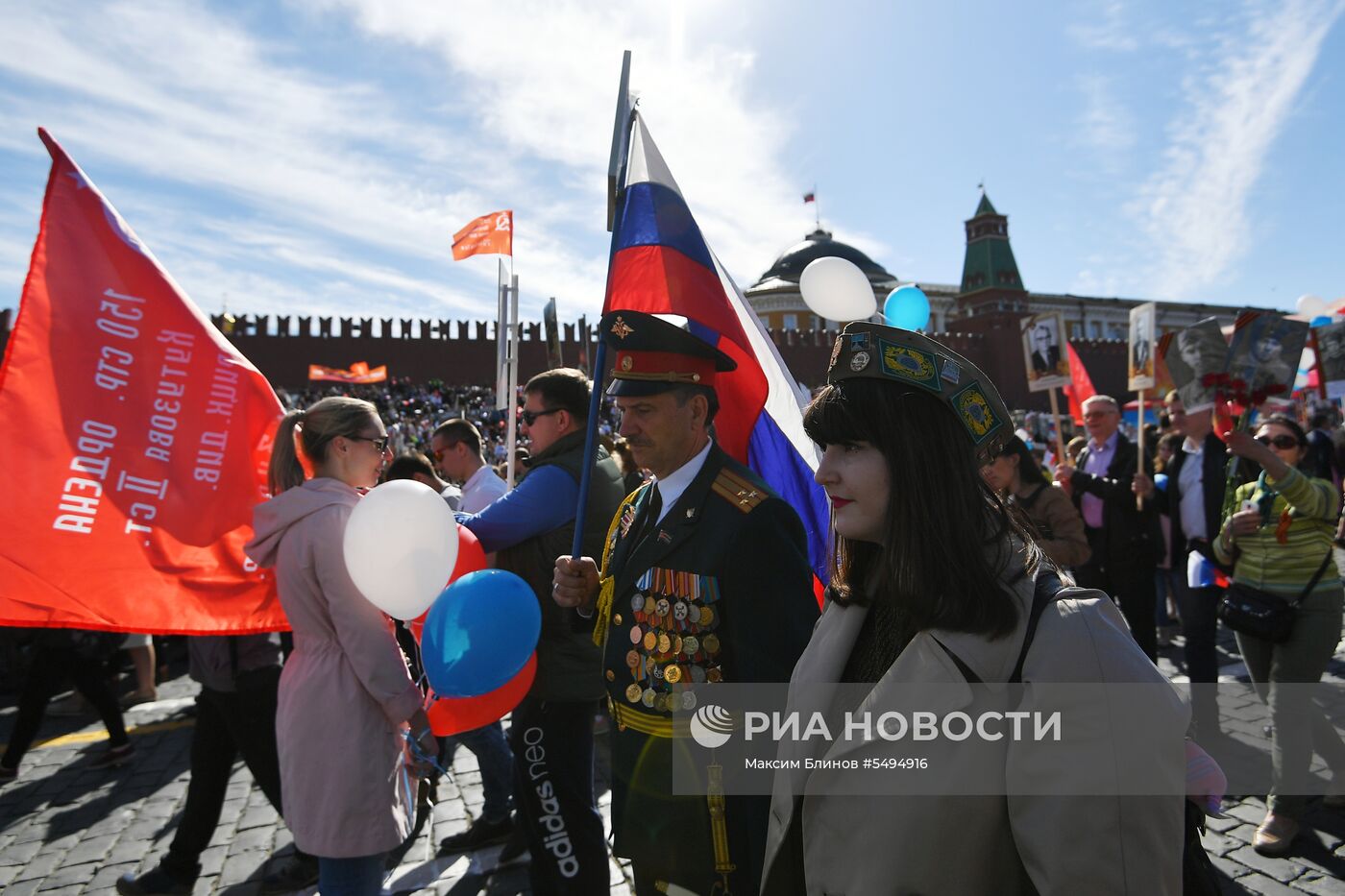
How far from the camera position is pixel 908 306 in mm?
2971

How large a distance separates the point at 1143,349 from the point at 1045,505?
2201mm

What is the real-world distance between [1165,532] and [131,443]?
5.67 m

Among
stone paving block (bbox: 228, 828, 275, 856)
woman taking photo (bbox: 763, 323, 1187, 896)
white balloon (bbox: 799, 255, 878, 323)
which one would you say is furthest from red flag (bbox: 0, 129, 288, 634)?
woman taking photo (bbox: 763, 323, 1187, 896)

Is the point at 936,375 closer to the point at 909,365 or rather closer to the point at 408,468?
the point at 909,365

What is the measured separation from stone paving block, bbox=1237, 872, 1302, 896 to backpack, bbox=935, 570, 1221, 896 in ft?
7.64

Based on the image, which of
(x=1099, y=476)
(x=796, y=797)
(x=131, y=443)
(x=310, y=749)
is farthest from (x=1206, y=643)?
(x=131, y=443)

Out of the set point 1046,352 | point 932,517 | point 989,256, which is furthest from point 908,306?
point 989,256

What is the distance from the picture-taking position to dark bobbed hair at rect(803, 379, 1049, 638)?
1.13 m

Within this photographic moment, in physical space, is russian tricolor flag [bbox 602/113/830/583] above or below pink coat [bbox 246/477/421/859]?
above

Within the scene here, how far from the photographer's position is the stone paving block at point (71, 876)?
328 cm

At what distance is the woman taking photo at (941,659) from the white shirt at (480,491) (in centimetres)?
283

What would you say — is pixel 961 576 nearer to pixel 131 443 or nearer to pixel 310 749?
pixel 310 749

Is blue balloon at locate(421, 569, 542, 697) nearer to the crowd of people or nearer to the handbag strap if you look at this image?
the crowd of people

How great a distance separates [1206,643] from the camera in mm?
4039
